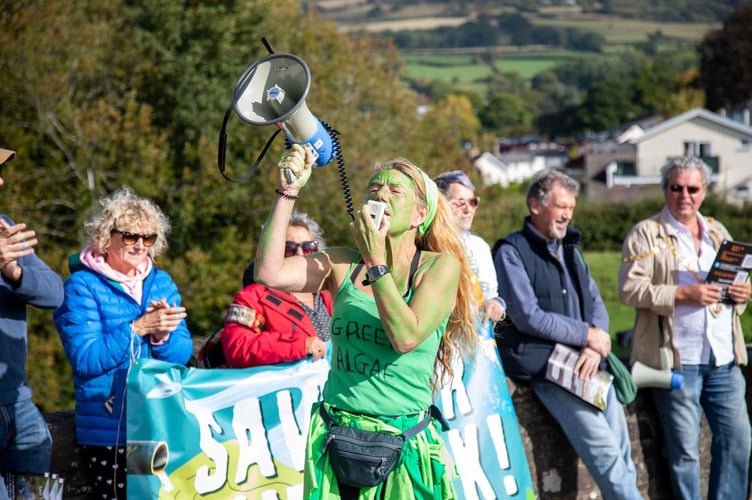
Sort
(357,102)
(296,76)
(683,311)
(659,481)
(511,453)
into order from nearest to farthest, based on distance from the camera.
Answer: (296,76)
(511,453)
(683,311)
(659,481)
(357,102)

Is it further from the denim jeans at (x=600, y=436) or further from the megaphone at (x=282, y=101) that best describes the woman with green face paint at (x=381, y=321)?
the denim jeans at (x=600, y=436)

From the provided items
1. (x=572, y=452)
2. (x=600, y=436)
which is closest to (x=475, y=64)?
(x=572, y=452)

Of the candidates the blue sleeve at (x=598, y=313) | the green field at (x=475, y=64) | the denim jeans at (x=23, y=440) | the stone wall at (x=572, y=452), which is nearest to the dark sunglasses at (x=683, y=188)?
the blue sleeve at (x=598, y=313)

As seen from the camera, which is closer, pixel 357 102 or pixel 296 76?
pixel 296 76

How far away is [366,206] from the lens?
10.9 ft

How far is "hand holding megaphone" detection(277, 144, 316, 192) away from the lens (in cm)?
319

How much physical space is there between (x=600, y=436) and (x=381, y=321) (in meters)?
2.54

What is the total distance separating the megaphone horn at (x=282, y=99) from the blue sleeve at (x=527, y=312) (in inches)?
86.4

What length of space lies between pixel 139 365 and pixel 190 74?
69.7 feet

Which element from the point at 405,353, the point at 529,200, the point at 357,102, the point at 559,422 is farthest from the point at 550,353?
the point at 357,102

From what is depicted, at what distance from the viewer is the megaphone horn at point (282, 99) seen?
3215mm

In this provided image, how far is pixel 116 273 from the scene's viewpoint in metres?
4.39

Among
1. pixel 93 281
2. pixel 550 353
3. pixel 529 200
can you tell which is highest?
pixel 529 200

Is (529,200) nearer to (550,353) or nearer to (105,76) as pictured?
(550,353)
